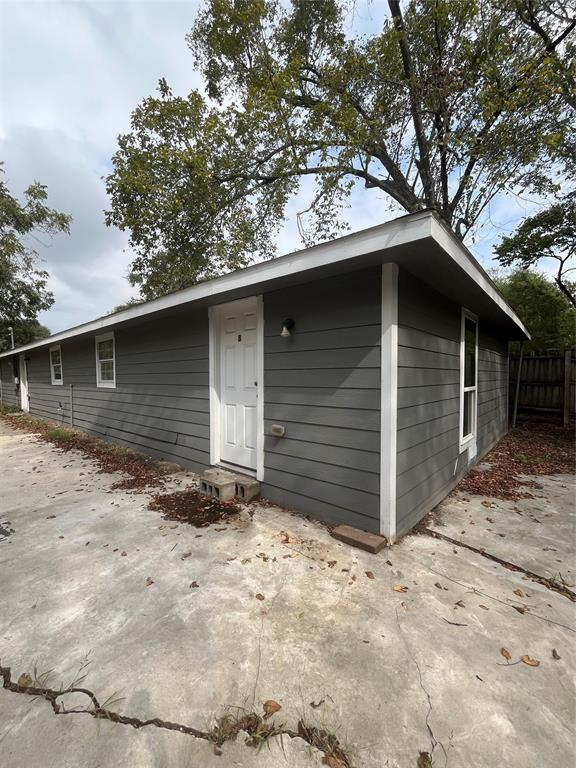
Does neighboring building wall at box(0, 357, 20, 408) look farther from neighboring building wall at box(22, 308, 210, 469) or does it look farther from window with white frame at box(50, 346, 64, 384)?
neighboring building wall at box(22, 308, 210, 469)

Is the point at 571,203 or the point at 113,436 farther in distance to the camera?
the point at 571,203

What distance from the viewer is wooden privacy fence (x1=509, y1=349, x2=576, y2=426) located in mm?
7840

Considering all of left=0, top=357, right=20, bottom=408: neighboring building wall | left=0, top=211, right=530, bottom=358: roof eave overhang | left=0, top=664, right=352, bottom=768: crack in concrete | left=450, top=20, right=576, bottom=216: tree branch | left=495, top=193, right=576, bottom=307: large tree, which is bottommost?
left=0, top=664, right=352, bottom=768: crack in concrete

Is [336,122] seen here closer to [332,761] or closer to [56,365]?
[332,761]

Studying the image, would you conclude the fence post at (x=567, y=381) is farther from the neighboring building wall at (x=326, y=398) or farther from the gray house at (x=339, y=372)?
the neighboring building wall at (x=326, y=398)

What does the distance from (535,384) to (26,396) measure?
52.3 feet

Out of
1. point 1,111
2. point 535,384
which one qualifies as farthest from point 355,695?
point 535,384

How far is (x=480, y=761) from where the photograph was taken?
114 centimetres

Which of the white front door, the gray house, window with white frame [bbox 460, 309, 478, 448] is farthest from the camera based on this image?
window with white frame [bbox 460, 309, 478, 448]

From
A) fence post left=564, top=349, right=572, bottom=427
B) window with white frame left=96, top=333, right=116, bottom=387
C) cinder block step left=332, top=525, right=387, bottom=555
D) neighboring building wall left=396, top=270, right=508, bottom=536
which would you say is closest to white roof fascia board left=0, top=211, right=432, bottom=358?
neighboring building wall left=396, top=270, right=508, bottom=536

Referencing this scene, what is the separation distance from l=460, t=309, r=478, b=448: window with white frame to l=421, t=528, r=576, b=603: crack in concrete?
1775 mm

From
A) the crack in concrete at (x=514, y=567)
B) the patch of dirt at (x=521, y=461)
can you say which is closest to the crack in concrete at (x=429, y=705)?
the crack in concrete at (x=514, y=567)

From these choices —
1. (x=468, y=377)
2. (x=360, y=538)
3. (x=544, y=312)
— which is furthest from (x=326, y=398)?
(x=544, y=312)

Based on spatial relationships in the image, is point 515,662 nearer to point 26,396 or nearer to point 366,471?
point 366,471
